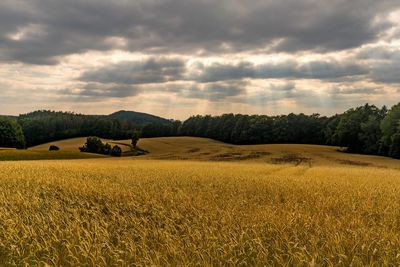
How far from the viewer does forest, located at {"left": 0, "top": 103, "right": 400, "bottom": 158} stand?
7508 cm

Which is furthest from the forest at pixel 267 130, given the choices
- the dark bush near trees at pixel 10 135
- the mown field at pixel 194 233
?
the mown field at pixel 194 233

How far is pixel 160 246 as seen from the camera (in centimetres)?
658

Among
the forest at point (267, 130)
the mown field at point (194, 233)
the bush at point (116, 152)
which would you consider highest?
the forest at point (267, 130)

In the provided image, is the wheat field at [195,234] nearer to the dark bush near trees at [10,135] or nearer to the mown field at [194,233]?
the mown field at [194,233]

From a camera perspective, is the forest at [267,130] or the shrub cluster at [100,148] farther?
the shrub cluster at [100,148]

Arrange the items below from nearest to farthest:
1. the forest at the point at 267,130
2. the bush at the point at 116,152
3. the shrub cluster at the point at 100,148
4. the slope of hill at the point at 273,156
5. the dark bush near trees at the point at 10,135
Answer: the slope of hill at the point at 273,156 → the forest at the point at 267,130 → the bush at the point at 116,152 → the shrub cluster at the point at 100,148 → the dark bush near trees at the point at 10,135

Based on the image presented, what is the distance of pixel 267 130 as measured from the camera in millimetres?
103188

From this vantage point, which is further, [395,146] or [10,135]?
[10,135]

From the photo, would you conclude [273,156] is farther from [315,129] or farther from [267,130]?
[315,129]

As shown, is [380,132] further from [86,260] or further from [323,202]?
[86,260]

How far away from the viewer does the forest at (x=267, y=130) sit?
75.1m

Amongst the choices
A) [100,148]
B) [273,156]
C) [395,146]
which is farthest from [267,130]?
[100,148]

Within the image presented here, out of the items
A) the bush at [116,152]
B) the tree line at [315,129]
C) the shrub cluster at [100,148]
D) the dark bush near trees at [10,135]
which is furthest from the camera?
the dark bush near trees at [10,135]

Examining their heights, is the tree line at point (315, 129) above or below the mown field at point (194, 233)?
above
